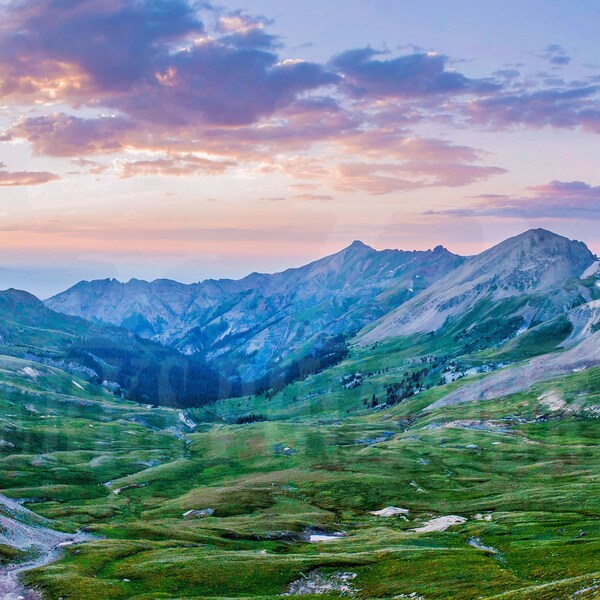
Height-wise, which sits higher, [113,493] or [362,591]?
[362,591]

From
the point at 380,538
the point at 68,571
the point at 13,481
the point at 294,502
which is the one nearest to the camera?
the point at 68,571

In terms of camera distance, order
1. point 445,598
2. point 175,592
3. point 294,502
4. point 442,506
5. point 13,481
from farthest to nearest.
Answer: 1. point 13,481
2. point 294,502
3. point 442,506
4. point 175,592
5. point 445,598

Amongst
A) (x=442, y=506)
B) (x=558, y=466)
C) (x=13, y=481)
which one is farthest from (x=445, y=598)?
(x=13, y=481)

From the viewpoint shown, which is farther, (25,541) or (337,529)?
(337,529)

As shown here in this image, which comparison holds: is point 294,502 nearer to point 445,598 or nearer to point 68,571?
point 68,571

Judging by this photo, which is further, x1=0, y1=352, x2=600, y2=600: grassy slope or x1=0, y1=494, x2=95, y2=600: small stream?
x1=0, y1=352, x2=600, y2=600: grassy slope

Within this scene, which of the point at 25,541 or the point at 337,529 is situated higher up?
the point at 25,541

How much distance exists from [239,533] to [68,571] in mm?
39878

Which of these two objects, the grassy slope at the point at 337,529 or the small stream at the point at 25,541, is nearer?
the small stream at the point at 25,541

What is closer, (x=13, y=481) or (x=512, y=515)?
(x=512, y=515)

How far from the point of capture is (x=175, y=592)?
77.2 metres

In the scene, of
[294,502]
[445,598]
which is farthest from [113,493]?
[445,598]

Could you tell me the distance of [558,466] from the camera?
622 ft

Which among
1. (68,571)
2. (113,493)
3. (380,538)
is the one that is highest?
(68,571)
